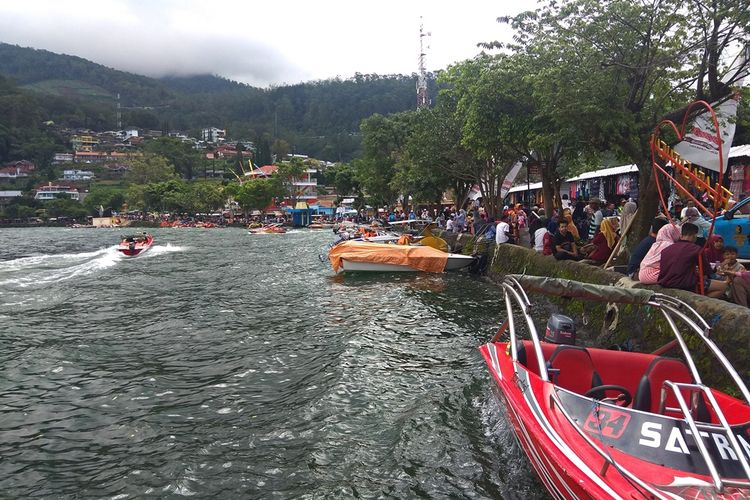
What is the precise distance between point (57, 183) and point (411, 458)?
139247 millimetres

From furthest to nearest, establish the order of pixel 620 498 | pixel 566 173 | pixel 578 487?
pixel 566 173 < pixel 578 487 < pixel 620 498

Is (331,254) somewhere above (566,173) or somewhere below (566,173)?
below

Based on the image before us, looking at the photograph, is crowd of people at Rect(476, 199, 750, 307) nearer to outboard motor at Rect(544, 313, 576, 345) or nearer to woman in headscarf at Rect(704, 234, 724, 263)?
woman in headscarf at Rect(704, 234, 724, 263)

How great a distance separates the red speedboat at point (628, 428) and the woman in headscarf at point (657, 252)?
124 inches

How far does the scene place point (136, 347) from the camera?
1052 centimetres

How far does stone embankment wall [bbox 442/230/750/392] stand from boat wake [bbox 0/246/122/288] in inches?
741

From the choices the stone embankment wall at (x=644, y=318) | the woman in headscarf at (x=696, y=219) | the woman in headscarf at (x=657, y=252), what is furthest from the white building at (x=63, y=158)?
the woman in headscarf at (x=657, y=252)

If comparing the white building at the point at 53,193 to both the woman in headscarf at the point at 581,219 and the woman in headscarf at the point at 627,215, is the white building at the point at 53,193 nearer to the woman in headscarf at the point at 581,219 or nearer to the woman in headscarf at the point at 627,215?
the woman in headscarf at the point at 581,219

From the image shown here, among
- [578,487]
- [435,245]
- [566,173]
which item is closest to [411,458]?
[578,487]

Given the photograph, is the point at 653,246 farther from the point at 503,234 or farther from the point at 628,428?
the point at 503,234

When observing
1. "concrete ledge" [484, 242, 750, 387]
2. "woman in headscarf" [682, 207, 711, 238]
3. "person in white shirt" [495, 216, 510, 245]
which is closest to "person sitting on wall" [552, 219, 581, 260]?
"concrete ledge" [484, 242, 750, 387]

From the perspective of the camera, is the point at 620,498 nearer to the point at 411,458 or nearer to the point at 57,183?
the point at 411,458

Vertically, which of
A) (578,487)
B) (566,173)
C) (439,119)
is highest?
(439,119)

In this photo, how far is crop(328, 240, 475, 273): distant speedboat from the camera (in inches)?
782
